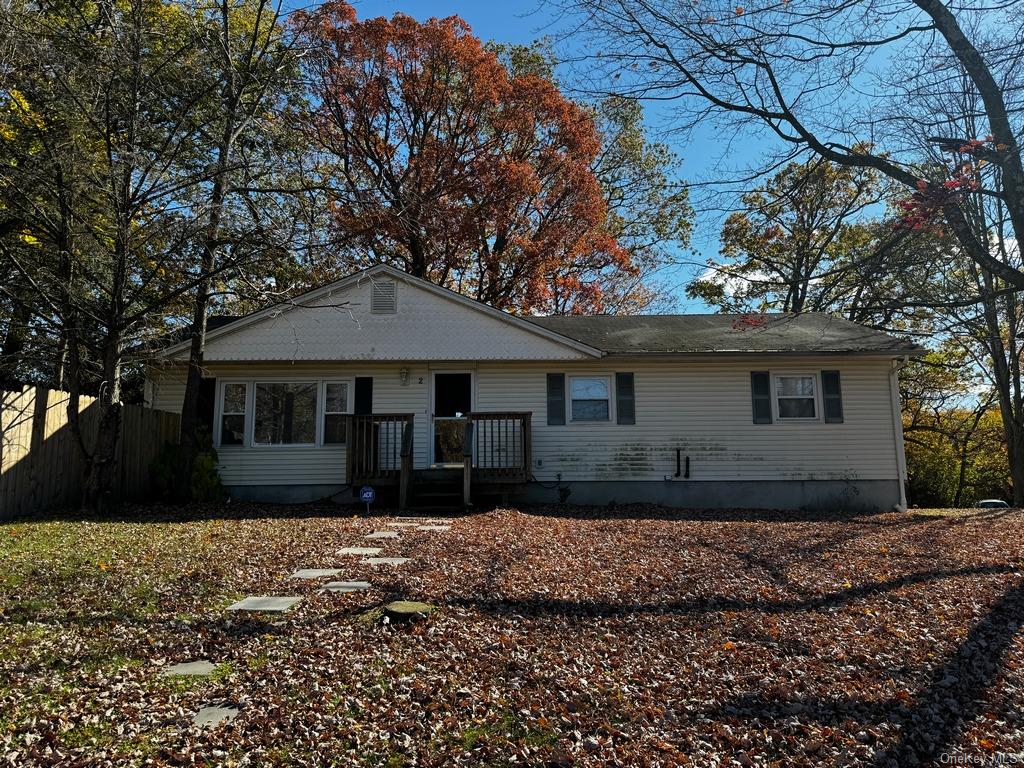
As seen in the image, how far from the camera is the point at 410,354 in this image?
1280 cm

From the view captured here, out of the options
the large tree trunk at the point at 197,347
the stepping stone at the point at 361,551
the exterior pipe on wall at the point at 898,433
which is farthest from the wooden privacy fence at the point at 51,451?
the exterior pipe on wall at the point at 898,433

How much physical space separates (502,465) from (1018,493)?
45.7 feet

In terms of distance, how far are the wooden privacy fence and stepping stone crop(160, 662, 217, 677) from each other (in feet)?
22.1

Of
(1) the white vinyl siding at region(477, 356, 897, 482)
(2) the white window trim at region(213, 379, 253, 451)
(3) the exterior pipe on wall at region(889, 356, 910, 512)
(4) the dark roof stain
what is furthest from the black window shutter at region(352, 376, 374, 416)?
(3) the exterior pipe on wall at region(889, 356, 910, 512)

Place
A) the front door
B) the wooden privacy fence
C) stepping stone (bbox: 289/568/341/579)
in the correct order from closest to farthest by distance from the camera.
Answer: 1. stepping stone (bbox: 289/568/341/579)
2. the wooden privacy fence
3. the front door

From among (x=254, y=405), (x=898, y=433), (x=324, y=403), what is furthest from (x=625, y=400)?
(x=254, y=405)

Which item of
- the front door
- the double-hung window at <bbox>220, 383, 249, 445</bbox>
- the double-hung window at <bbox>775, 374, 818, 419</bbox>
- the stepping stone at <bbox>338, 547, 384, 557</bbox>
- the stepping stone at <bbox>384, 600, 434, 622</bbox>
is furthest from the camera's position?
the front door

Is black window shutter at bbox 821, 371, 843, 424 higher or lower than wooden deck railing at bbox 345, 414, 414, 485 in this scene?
higher

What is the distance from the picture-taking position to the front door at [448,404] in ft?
44.0

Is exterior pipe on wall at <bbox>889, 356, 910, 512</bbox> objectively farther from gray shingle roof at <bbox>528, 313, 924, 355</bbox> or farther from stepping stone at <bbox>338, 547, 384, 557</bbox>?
stepping stone at <bbox>338, 547, 384, 557</bbox>

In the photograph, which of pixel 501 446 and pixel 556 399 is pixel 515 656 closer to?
pixel 501 446

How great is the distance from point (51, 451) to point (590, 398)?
9176 millimetres

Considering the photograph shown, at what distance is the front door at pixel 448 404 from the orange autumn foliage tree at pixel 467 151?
7.03m

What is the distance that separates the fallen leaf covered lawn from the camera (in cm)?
307
